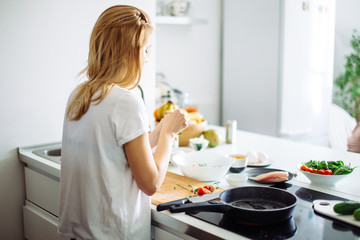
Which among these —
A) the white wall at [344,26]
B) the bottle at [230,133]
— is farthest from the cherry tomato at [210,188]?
the white wall at [344,26]

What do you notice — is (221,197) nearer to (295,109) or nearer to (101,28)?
(101,28)

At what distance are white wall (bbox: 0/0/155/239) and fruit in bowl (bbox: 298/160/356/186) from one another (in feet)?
3.89

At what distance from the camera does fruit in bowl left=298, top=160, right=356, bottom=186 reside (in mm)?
1417

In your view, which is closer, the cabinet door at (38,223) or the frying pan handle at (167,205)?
the frying pan handle at (167,205)

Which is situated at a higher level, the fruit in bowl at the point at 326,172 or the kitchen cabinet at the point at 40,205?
the fruit in bowl at the point at 326,172

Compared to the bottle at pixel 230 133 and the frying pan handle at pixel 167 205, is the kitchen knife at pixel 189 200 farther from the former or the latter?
the bottle at pixel 230 133

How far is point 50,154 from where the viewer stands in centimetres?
194

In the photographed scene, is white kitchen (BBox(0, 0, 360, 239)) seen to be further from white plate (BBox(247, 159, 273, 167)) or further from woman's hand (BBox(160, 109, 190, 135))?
woman's hand (BBox(160, 109, 190, 135))

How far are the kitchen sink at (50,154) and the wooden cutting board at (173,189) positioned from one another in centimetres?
52

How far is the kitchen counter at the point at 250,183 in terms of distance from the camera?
1.11 metres

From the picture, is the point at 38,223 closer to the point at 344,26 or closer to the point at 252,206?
the point at 252,206

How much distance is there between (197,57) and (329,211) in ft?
9.36

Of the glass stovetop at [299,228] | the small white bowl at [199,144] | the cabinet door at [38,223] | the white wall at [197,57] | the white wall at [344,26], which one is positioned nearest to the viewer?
the glass stovetop at [299,228]

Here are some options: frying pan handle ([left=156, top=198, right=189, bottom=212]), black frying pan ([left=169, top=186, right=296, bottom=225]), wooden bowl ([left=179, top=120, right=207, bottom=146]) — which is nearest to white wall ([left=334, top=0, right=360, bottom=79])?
wooden bowl ([left=179, top=120, right=207, bottom=146])
